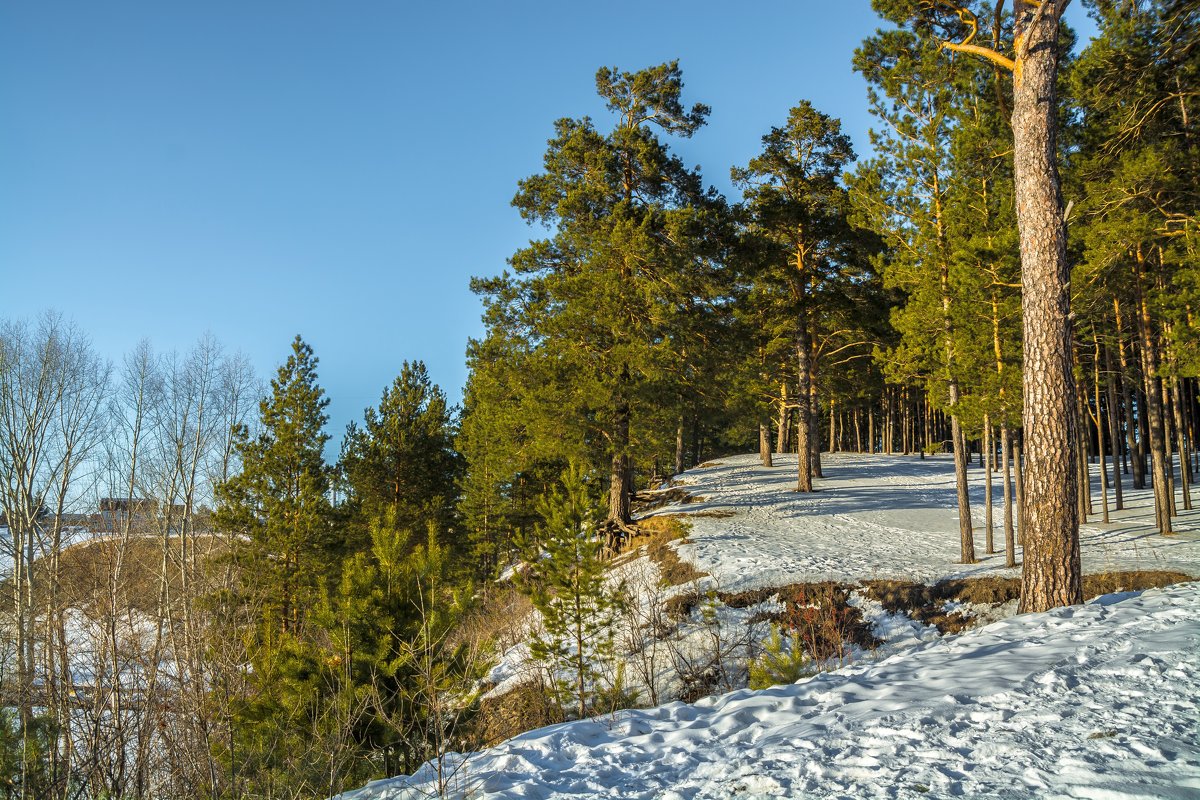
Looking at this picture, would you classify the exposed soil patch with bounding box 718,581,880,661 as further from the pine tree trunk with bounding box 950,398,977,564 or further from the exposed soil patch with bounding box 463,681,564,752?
the exposed soil patch with bounding box 463,681,564,752

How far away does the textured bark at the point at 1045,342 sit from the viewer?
6840mm

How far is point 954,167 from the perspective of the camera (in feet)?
41.4

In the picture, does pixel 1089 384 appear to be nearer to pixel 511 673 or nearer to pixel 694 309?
pixel 694 309

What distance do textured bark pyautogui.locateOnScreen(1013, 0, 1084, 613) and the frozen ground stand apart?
18.1 feet

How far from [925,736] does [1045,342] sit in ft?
16.9

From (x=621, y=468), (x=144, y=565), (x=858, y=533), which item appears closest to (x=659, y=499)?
(x=621, y=468)

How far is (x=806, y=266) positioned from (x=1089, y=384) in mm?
8663

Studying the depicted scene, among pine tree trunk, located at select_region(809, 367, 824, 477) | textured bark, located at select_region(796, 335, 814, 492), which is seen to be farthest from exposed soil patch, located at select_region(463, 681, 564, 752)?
pine tree trunk, located at select_region(809, 367, 824, 477)

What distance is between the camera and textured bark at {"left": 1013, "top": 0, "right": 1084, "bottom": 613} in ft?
22.4

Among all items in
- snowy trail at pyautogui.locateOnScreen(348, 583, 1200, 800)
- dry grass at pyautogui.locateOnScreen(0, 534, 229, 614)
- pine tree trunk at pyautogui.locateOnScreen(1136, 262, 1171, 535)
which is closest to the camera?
snowy trail at pyautogui.locateOnScreen(348, 583, 1200, 800)

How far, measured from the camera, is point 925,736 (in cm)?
340

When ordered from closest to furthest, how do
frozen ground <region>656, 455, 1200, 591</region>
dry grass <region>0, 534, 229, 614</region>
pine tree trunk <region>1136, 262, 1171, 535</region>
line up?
frozen ground <region>656, 455, 1200, 591</region> → pine tree trunk <region>1136, 262, 1171, 535</region> → dry grass <region>0, 534, 229, 614</region>

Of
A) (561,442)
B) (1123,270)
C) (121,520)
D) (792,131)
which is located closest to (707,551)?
(561,442)

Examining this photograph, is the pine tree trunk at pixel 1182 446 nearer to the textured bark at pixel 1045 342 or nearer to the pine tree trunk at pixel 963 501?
the pine tree trunk at pixel 963 501
